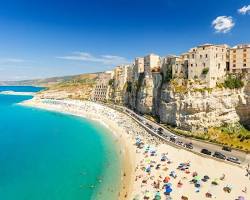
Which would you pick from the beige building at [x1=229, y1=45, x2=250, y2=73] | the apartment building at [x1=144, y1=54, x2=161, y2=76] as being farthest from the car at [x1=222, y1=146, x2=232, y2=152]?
the apartment building at [x1=144, y1=54, x2=161, y2=76]

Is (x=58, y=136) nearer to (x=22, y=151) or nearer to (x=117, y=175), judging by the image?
(x=22, y=151)

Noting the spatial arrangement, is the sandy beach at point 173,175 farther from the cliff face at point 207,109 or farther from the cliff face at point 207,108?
the cliff face at point 207,109

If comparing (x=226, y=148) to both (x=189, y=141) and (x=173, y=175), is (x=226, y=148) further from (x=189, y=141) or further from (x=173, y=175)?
(x=173, y=175)

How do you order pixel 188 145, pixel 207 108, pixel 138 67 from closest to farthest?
pixel 188 145, pixel 207 108, pixel 138 67

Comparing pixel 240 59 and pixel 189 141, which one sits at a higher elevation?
pixel 240 59

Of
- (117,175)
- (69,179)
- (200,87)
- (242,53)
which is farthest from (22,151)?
(242,53)

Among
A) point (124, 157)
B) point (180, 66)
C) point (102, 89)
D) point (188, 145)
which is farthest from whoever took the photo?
point (102, 89)

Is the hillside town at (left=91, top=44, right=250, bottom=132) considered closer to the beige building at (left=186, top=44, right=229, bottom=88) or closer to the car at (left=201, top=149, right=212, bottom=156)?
the beige building at (left=186, top=44, right=229, bottom=88)

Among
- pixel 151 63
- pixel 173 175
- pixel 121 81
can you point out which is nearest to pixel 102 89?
pixel 121 81
